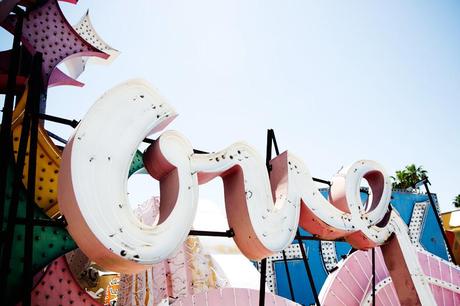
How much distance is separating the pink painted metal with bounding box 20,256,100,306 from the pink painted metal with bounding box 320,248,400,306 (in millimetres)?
3988

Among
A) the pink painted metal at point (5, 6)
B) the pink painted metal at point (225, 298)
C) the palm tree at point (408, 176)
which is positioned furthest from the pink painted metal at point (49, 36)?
the palm tree at point (408, 176)

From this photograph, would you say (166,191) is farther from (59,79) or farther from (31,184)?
(59,79)

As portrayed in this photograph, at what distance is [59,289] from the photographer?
3113mm

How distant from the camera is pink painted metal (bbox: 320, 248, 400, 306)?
5.58 meters

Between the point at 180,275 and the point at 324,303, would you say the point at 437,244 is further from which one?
the point at 180,275

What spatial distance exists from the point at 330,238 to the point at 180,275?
331 centimetres

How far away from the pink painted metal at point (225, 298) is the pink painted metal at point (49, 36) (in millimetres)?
3102

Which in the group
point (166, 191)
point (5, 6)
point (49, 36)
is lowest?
point (166, 191)

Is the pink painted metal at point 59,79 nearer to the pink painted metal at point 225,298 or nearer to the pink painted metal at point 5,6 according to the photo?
the pink painted metal at point 5,6

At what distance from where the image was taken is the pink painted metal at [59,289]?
9.72 feet

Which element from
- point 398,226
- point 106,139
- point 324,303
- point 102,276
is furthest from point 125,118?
point 102,276

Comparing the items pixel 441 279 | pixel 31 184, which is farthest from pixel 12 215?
pixel 441 279

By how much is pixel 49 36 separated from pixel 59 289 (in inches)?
116

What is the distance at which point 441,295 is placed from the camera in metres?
5.10
